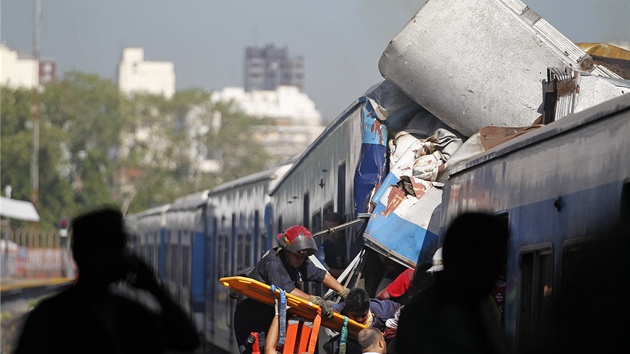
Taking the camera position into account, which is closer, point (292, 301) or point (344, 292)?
point (292, 301)

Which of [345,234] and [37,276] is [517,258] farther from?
[37,276]

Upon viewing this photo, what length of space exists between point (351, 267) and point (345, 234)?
77 centimetres

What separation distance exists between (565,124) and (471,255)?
1.82 metres

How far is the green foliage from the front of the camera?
96000 mm

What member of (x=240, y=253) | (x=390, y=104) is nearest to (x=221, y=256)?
(x=240, y=253)

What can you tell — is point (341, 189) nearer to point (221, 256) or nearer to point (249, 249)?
point (249, 249)

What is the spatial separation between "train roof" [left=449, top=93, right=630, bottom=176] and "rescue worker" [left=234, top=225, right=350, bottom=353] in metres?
2.16

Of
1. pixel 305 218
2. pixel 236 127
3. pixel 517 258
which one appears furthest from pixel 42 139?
pixel 517 258

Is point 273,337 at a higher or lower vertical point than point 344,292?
lower

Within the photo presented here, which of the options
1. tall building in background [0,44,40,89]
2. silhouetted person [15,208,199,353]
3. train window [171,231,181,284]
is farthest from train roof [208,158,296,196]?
tall building in background [0,44,40,89]

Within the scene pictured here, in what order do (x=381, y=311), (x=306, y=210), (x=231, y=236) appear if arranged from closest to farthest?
(x=381, y=311) < (x=306, y=210) < (x=231, y=236)

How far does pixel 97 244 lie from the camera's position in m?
4.86

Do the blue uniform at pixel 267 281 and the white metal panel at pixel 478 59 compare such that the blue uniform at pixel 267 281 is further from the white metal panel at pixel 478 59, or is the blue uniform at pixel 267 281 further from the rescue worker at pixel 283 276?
the white metal panel at pixel 478 59

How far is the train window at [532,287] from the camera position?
6.54 m
